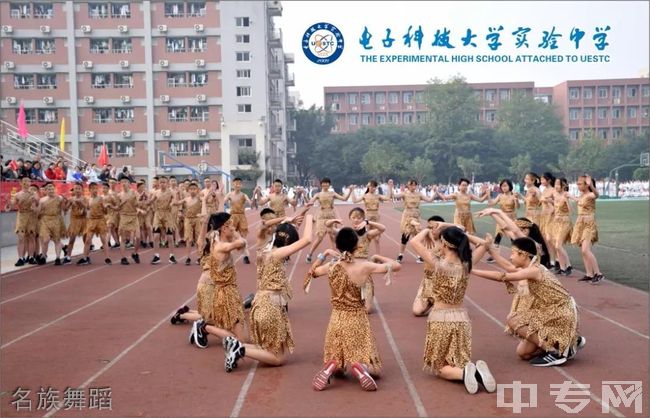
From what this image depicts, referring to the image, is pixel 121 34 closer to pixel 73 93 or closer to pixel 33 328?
pixel 73 93

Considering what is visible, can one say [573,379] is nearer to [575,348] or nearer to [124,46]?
[575,348]

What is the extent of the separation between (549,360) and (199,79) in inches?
1849

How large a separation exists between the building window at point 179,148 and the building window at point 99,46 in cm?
876

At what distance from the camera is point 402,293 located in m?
10.3

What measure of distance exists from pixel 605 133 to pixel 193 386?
77.3m

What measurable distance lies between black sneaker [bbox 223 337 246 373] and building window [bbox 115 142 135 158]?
46733mm

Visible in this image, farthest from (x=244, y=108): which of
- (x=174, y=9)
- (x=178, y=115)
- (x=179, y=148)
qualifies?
(x=174, y=9)

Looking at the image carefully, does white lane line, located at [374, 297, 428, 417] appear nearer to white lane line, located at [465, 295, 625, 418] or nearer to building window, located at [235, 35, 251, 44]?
white lane line, located at [465, 295, 625, 418]

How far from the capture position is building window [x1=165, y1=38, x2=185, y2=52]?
49719 mm

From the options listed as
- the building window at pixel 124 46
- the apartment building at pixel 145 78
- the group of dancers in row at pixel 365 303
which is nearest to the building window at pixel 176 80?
the apartment building at pixel 145 78

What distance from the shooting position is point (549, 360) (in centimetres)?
627

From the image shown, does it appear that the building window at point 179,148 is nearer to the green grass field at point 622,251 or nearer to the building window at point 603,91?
the green grass field at point 622,251

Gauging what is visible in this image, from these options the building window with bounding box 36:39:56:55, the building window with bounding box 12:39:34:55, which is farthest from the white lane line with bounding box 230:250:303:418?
the building window with bounding box 12:39:34:55

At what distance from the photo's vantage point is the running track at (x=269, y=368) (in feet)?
17.2
